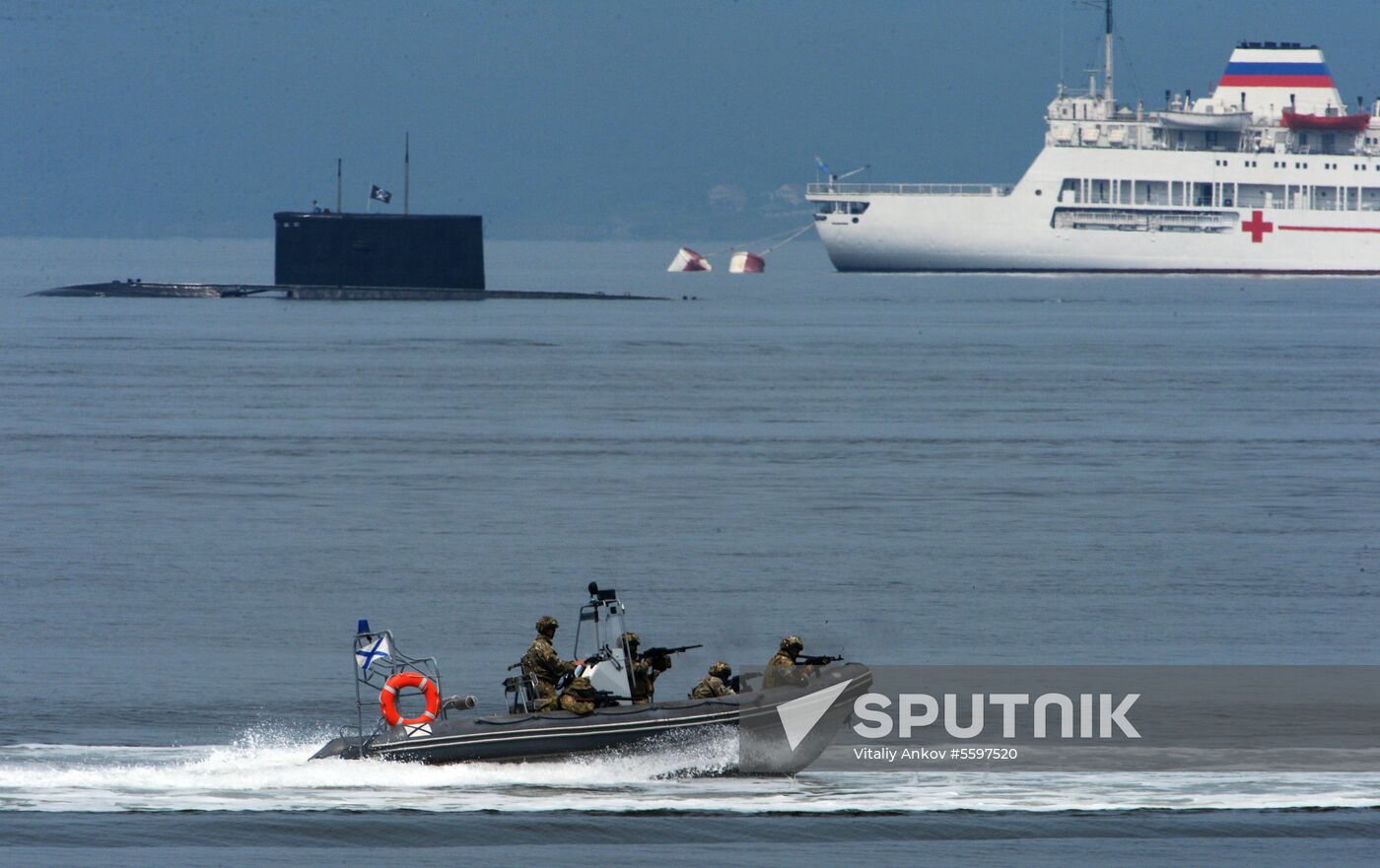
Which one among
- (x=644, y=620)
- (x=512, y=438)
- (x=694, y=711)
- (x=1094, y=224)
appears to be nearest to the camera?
(x=694, y=711)

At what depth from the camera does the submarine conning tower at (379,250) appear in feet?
427

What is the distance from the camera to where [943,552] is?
120 ft

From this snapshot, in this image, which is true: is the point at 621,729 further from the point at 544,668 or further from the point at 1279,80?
the point at 1279,80

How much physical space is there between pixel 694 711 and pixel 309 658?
9.11 meters

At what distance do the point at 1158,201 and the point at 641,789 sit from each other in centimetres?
13860

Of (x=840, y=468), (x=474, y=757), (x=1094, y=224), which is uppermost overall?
(x=1094, y=224)

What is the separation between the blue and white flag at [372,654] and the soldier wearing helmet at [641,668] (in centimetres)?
240

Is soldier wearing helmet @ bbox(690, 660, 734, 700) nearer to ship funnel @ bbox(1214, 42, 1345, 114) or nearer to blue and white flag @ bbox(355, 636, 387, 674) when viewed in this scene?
blue and white flag @ bbox(355, 636, 387, 674)

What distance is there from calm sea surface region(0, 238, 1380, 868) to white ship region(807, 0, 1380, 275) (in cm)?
6121

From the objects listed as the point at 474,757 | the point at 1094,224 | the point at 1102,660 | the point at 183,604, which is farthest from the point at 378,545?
the point at 1094,224

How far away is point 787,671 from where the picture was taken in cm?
1983

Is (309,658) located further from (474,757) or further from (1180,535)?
(1180,535)

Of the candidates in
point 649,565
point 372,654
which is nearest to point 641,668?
point 372,654

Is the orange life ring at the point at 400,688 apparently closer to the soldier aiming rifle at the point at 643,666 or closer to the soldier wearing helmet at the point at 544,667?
the soldier wearing helmet at the point at 544,667
